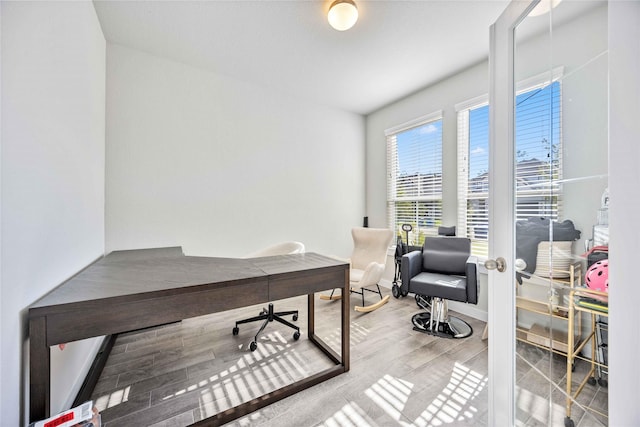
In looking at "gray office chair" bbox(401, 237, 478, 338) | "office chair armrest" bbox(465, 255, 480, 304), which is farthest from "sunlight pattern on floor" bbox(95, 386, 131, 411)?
"office chair armrest" bbox(465, 255, 480, 304)

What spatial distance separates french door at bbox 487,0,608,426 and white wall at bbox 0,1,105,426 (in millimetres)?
2030

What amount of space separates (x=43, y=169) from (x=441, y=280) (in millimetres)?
2993

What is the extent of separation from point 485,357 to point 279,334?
5.82 feet

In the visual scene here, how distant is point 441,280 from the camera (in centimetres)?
243

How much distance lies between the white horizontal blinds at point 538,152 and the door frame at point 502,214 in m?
0.03

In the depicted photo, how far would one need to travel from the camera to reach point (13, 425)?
2.99 feet

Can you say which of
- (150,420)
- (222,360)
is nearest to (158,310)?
(150,420)

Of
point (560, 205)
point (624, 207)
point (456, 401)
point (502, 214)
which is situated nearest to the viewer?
point (624, 207)

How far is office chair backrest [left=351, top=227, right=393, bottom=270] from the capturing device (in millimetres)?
3212

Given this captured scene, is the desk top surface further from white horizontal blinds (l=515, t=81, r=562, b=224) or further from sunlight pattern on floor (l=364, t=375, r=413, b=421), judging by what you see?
white horizontal blinds (l=515, t=81, r=562, b=224)

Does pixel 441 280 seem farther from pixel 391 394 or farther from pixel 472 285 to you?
pixel 391 394

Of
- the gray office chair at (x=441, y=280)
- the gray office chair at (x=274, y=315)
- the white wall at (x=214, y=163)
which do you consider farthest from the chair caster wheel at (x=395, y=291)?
the gray office chair at (x=274, y=315)

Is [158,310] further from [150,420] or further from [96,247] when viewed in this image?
[96,247]

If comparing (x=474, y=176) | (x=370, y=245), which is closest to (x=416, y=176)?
(x=474, y=176)
